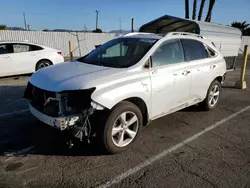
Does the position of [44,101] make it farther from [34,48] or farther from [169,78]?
[34,48]

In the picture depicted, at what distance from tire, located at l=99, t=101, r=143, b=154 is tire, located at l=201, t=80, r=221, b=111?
2323 millimetres

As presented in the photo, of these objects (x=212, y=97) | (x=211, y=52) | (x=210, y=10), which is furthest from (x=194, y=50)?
(x=210, y=10)

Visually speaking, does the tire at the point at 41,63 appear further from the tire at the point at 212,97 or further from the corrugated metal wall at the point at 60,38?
the corrugated metal wall at the point at 60,38

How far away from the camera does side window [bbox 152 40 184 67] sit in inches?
156

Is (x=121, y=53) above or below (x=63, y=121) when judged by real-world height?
above

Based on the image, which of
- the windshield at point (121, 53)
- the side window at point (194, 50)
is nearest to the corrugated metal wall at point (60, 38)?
the windshield at point (121, 53)

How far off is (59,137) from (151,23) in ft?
24.8

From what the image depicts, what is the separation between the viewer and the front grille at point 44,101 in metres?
3.16

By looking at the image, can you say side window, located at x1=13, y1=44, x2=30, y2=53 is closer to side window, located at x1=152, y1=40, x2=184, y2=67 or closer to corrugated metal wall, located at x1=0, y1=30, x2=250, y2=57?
side window, located at x1=152, y1=40, x2=184, y2=67

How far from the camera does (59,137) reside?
3932mm

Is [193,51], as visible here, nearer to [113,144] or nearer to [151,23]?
[113,144]

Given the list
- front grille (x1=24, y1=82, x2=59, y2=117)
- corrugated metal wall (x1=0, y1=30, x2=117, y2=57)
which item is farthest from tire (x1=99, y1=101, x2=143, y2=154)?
corrugated metal wall (x1=0, y1=30, x2=117, y2=57)

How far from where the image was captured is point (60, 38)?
61.3 ft

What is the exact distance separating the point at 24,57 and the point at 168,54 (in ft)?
22.0
